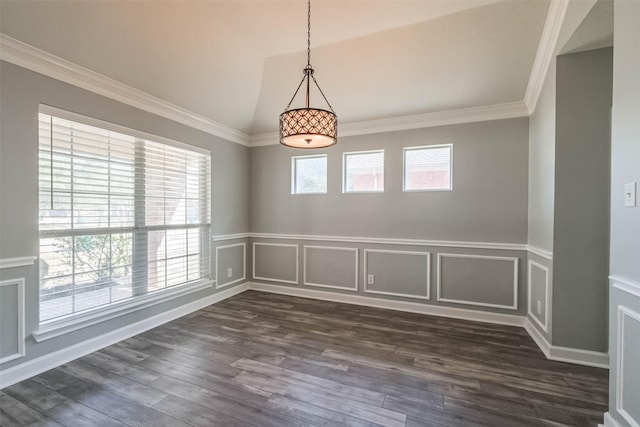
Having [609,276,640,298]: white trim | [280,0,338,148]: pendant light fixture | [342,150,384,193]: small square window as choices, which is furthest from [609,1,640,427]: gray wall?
[342,150,384,193]: small square window

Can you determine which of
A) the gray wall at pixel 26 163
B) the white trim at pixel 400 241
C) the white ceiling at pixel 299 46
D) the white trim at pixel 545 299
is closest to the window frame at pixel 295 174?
the white trim at pixel 400 241

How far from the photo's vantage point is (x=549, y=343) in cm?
248

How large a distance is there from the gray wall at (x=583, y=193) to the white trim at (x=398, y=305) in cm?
92

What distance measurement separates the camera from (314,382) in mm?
2111

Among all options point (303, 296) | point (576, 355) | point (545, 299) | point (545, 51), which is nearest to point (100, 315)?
point (303, 296)

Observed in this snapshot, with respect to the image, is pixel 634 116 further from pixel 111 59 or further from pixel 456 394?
pixel 111 59

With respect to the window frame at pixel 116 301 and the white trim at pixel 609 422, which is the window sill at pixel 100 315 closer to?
the window frame at pixel 116 301

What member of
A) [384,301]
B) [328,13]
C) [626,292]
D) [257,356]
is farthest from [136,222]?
[626,292]

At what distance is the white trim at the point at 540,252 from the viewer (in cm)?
247

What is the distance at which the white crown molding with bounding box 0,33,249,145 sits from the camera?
210cm

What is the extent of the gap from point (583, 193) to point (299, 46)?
296cm

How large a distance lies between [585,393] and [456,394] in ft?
3.00

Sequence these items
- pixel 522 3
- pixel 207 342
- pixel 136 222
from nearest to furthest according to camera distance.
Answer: pixel 522 3 → pixel 207 342 → pixel 136 222

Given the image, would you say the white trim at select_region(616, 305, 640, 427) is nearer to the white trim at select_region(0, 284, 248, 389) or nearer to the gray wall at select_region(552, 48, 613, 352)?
the gray wall at select_region(552, 48, 613, 352)
